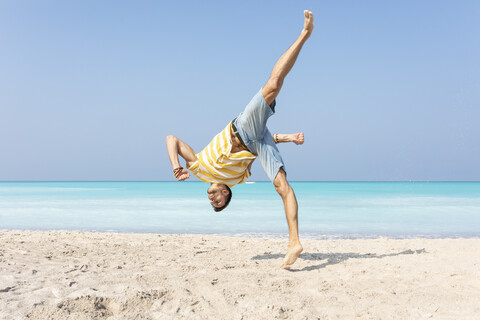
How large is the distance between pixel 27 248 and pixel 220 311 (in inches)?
126

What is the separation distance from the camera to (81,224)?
9.78 meters

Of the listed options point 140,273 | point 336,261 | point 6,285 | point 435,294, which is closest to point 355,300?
point 435,294

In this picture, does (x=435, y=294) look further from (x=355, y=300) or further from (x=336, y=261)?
(x=336, y=261)

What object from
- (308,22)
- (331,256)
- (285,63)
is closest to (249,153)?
(285,63)

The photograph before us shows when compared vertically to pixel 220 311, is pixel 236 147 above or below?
above

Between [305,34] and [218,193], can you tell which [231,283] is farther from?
[305,34]

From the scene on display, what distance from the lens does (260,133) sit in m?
3.87

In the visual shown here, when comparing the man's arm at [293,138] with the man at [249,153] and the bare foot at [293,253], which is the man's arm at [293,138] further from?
the bare foot at [293,253]

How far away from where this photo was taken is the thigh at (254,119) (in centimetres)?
372

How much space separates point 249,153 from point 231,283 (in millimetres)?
1327

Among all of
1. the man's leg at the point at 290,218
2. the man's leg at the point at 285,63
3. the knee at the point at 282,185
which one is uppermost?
the man's leg at the point at 285,63

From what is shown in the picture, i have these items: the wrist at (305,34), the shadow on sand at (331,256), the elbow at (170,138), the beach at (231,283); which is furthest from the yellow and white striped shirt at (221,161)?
the shadow on sand at (331,256)

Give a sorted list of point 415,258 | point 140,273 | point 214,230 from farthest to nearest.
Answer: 1. point 214,230
2. point 415,258
3. point 140,273

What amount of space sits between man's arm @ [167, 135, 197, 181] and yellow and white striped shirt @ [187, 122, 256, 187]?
0.27ft
